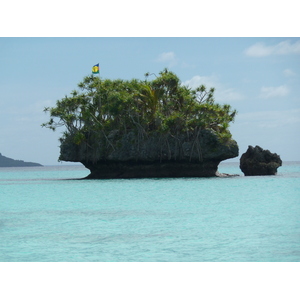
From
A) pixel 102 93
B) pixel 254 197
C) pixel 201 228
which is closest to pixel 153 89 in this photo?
pixel 102 93

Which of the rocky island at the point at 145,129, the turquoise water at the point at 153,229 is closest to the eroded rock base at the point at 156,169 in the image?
the rocky island at the point at 145,129

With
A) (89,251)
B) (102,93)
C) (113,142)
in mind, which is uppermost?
(102,93)

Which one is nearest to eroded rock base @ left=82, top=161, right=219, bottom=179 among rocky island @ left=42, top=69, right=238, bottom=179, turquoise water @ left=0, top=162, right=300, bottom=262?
rocky island @ left=42, top=69, right=238, bottom=179

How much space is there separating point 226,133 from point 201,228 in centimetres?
2293

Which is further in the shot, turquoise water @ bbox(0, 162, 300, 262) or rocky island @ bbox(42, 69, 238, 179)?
rocky island @ bbox(42, 69, 238, 179)

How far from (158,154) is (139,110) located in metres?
3.11

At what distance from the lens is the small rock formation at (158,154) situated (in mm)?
32812

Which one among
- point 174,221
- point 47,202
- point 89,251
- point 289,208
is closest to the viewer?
point 89,251

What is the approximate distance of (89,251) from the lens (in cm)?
859

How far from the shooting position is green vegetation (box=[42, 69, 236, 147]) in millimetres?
33178

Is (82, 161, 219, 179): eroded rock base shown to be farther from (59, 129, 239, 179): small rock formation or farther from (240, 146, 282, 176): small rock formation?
(240, 146, 282, 176): small rock formation

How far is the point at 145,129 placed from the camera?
34.9 metres
